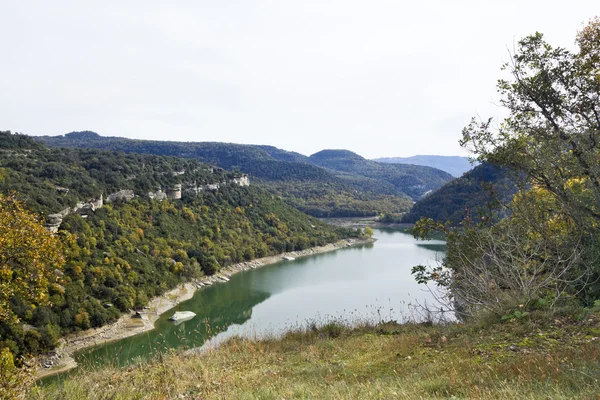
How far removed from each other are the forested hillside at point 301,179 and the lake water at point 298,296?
3582 centimetres

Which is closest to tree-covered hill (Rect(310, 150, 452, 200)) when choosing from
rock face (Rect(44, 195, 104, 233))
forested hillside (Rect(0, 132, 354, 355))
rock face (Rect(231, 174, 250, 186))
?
rock face (Rect(231, 174, 250, 186))

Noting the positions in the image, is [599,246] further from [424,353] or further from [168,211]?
[168,211]

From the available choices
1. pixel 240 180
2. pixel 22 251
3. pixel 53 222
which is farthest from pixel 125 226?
pixel 22 251

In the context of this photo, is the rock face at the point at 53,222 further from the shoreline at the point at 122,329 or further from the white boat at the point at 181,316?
the white boat at the point at 181,316

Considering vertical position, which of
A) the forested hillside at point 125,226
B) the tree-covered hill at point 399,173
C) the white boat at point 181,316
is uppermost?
the tree-covered hill at point 399,173

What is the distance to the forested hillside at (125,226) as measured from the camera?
18.8 metres

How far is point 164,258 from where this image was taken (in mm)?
30219

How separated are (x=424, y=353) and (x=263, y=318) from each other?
19700 millimetres

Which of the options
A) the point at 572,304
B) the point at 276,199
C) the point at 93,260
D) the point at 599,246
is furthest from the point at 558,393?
the point at 276,199

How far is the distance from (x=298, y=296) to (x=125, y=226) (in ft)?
50.0

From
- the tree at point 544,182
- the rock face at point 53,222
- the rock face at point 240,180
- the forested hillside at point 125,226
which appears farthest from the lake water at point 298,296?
the rock face at point 240,180

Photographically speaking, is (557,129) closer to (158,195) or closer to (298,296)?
(298,296)

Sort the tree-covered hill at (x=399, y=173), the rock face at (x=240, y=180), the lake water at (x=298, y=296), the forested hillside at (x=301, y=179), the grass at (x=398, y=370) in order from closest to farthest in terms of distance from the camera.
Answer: the grass at (x=398, y=370) < the lake water at (x=298, y=296) < the rock face at (x=240, y=180) < the forested hillside at (x=301, y=179) < the tree-covered hill at (x=399, y=173)

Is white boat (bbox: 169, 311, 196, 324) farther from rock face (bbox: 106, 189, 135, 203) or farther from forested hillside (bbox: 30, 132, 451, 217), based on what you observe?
forested hillside (bbox: 30, 132, 451, 217)
